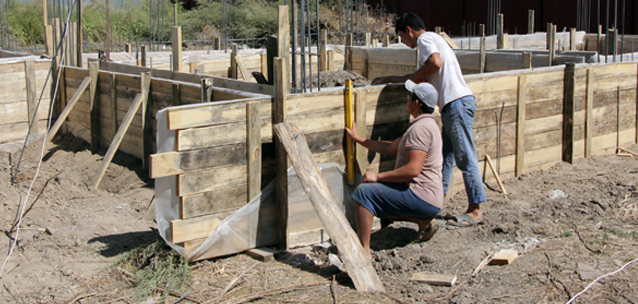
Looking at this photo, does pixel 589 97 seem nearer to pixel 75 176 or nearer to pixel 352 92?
pixel 352 92

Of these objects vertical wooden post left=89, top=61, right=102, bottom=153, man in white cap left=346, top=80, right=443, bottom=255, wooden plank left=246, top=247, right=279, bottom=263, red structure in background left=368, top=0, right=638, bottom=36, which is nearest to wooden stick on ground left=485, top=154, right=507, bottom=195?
man in white cap left=346, top=80, right=443, bottom=255

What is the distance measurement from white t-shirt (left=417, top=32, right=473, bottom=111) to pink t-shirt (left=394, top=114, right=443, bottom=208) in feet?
2.36

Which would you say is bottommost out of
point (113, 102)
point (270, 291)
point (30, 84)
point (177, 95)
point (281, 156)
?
point (270, 291)

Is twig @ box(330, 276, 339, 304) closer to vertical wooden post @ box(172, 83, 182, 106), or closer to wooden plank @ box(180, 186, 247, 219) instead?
A: wooden plank @ box(180, 186, 247, 219)

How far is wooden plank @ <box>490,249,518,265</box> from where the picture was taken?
4.56m

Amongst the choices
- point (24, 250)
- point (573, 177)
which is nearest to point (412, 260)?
point (573, 177)

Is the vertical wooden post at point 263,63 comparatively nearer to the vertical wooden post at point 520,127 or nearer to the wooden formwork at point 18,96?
the wooden formwork at point 18,96

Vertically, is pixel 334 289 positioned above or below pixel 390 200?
below

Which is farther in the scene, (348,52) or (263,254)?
(348,52)

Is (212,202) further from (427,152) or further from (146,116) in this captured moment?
(146,116)

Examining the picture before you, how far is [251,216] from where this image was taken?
16.9ft

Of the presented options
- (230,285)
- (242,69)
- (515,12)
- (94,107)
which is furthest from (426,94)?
(515,12)

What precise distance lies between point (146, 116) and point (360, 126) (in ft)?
11.6

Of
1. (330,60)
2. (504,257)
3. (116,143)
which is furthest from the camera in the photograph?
(330,60)
